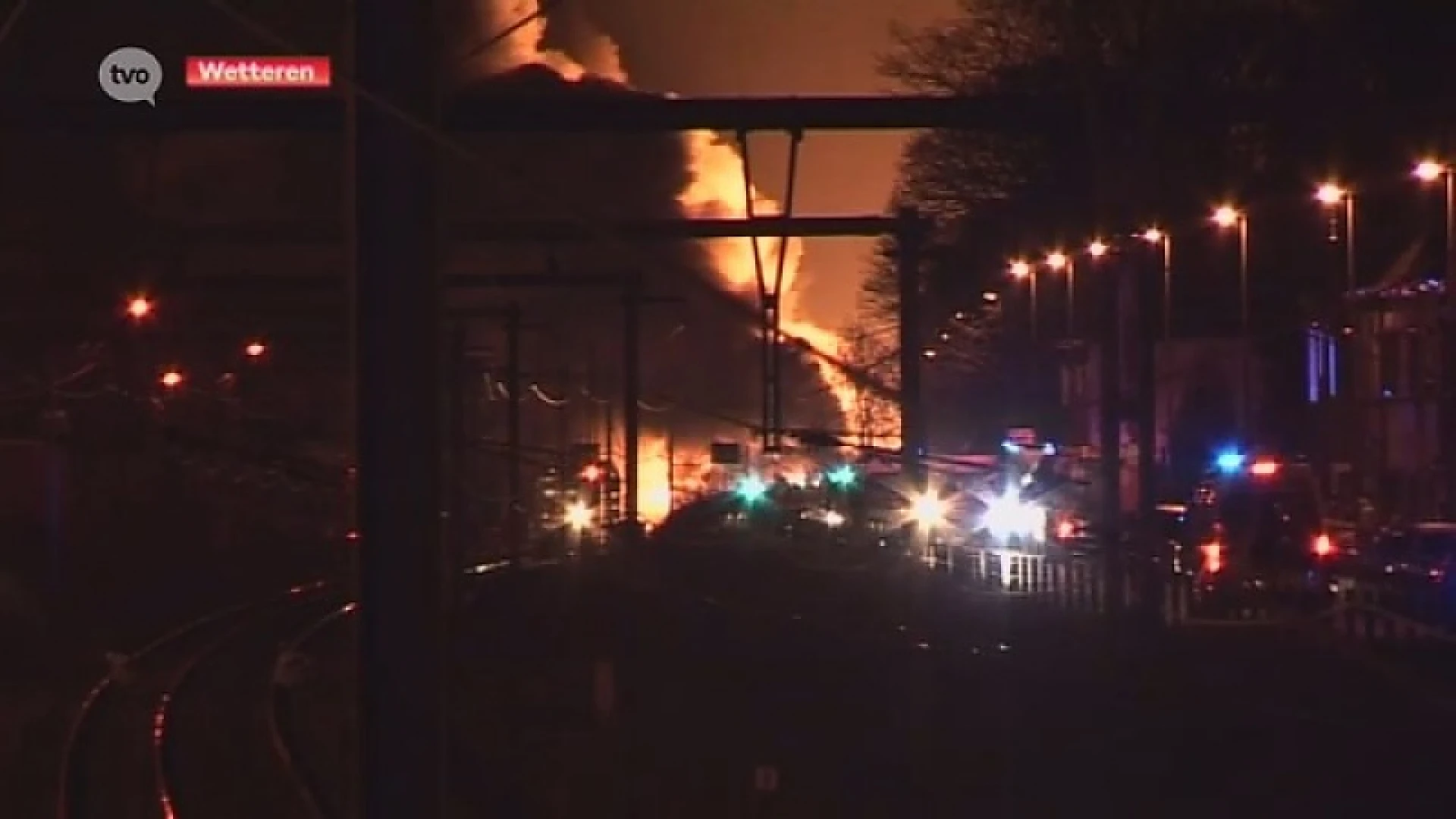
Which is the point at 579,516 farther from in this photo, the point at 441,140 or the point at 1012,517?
the point at 441,140

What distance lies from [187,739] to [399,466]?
60.0 feet

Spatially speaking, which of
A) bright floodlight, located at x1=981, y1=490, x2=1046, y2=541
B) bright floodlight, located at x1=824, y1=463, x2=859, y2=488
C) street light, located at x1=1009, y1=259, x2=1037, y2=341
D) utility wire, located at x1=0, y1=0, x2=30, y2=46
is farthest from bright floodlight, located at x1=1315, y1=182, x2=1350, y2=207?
utility wire, located at x1=0, y1=0, x2=30, y2=46

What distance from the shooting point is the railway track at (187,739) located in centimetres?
2309

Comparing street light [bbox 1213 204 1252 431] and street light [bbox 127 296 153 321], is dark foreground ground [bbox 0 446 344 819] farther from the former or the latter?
street light [bbox 1213 204 1252 431]

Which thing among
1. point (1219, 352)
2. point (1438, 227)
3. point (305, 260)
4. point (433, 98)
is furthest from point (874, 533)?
point (433, 98)

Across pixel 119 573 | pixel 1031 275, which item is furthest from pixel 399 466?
pixel 119 573

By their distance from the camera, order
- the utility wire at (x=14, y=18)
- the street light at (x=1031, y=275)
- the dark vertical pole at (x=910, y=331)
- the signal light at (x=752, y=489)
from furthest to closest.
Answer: the signal light at (x=752, y=489), the street light at (x=1031, y=275), the dark vertical pole at (x=910, y=331), the utility wire at (x=14, y=18)

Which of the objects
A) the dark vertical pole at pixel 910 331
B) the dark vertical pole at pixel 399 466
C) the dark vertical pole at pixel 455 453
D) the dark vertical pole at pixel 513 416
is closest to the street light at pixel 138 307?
the dark vertical pole at pixel 455 453

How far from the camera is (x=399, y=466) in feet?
36.6

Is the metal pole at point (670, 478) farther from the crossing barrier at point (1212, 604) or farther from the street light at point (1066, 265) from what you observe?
the crossing barrier at point (1212, 604)

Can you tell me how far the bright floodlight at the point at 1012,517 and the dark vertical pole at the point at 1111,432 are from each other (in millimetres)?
18825

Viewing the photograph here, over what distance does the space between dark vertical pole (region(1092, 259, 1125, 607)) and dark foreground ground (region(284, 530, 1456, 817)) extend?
625 millimetres

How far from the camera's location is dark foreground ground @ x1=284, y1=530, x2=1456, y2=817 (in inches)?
795

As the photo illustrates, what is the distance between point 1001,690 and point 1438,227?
31.0 m
